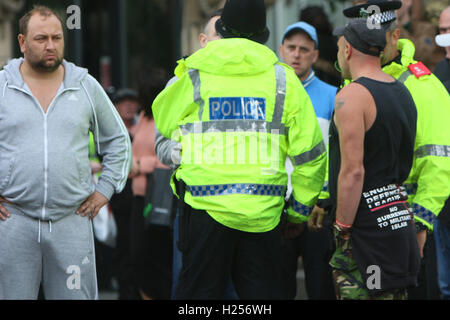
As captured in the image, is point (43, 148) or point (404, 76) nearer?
point (43, 148)

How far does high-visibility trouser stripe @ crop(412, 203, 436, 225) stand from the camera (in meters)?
4.26

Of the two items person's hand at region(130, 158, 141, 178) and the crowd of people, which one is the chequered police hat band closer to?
the crowd of people

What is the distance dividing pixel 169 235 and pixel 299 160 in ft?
7.67

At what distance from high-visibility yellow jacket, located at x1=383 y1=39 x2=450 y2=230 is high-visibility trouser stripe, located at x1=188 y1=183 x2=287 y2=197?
86cm

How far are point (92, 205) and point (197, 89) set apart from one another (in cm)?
93

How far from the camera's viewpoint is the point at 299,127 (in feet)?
13.4

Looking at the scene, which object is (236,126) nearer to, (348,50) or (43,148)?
(348,50)

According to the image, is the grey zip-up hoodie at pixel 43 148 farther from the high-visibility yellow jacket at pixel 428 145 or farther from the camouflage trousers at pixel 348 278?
the high-visibility yellow jacket at pixel 428 145

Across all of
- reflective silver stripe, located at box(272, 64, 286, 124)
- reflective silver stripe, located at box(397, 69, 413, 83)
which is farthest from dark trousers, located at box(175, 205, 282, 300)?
reflective silver stripe, located at box(397, 69, 413, 83)

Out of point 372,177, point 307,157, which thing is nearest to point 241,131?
point 307,157

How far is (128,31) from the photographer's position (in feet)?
33.7

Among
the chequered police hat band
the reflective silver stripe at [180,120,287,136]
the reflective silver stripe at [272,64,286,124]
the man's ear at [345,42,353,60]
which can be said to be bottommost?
the reflective silver stripe at [180,120,287,136]
